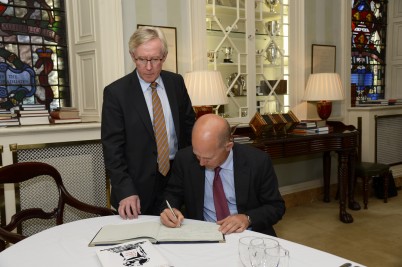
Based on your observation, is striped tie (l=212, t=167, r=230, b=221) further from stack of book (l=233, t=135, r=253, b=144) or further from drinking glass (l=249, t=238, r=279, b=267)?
stack of book (l=233, t=135, r=253, b=144)

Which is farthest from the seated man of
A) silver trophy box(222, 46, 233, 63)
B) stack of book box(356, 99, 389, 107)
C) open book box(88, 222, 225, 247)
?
stack of book box(356, 99, 389, 107)

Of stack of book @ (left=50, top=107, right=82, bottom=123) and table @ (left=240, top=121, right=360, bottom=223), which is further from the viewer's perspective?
table @ (left=240, top=121, right=360, bottom=223)

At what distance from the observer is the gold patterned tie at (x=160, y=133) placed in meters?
2.04

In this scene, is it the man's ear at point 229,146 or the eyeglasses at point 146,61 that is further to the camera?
the eyeglasses at point 146,61

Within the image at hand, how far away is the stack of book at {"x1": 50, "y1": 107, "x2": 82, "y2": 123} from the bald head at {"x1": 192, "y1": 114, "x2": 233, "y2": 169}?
1.63 metres

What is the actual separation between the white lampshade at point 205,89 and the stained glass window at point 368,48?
2.66 meters

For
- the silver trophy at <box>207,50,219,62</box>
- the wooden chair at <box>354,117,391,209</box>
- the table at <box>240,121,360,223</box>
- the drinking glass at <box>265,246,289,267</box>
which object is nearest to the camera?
the drinking glass at <box>265,246,289,267</box>

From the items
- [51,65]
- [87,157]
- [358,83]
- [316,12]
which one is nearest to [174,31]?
[51,65]

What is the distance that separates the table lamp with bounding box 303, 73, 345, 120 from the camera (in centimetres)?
396

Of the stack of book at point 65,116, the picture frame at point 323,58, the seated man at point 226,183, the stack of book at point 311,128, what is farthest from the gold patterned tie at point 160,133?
the picture frame at point 323,58

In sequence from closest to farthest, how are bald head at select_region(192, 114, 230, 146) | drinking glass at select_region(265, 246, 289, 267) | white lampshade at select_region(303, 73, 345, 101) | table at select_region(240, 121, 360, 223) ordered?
drinking glass at select_region(265, 246, 289, 267) < bald head at select_region(192, 114, 230, 146) < table at select_region(240, 121, 360, 223) < white lampshade at select_region(303, 73, 345, 101)

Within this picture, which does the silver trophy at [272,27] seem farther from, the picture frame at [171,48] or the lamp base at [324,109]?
the picture frame at [171,48]

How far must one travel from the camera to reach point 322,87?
13.1 ft

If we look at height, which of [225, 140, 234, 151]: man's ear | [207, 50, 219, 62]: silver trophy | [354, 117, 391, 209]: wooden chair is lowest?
[354, 117, 391, 209]: wooden chair
